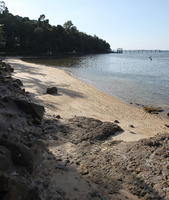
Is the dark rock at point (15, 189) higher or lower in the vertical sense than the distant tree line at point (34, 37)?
lower

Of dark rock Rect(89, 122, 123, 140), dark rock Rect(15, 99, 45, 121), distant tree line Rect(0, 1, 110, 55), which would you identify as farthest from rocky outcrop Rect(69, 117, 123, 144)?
distant tree line Rect(0, 1, 110, 55)

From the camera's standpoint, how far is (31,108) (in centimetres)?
824

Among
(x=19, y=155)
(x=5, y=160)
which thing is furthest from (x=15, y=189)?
(x=19, y=155)

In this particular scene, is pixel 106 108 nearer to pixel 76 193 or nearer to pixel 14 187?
pixel 76 193

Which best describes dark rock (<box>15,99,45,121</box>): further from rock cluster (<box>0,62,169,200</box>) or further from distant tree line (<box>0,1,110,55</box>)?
distant tree line (<box>0,1,110,55</box>)

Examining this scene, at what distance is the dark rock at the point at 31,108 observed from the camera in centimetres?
808

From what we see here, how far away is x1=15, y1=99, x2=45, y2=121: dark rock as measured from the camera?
26.5 feet

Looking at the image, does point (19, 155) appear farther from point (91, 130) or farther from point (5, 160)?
point (91, 130)

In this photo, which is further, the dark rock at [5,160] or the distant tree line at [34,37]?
the distant tree line at [34,37]

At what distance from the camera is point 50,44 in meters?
79.1

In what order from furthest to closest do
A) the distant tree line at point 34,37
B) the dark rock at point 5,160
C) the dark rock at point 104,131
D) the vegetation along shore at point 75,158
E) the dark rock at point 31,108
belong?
the distant tree line at point 34,37 → the dark rock at point 104,131 → the dark rock at point 31,108 → the vegetation along shore at point 75,158 → the dark rock at point 5,160

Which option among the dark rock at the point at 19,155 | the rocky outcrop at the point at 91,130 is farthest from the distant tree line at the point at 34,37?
the dark rock at the point at 19,155

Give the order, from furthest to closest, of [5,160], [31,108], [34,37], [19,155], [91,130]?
[34,37], [91,130], [31,108], [19,155], [5,160]

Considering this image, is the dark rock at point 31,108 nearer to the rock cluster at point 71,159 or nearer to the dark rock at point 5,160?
the rock cluster at point 71,159
